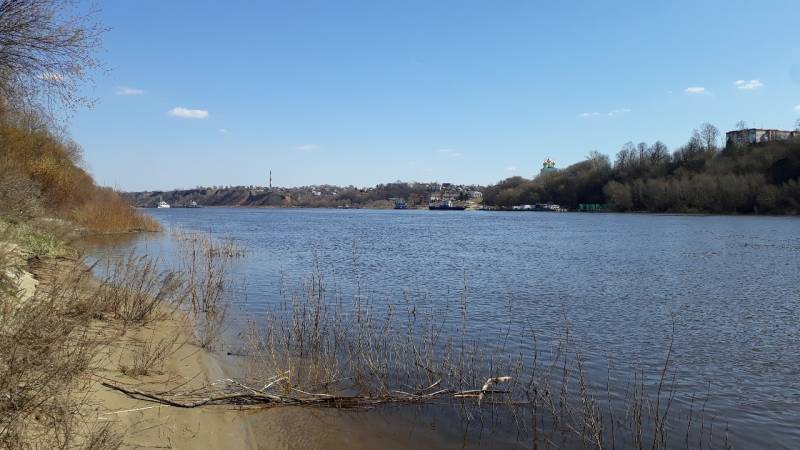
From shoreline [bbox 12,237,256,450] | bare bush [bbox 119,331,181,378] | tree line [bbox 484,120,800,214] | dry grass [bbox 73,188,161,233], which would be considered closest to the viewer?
shoreline [bbox 12,237,256,450]

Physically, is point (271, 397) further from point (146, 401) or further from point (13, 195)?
point (13, 195)

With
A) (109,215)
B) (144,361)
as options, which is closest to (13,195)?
(144,361)

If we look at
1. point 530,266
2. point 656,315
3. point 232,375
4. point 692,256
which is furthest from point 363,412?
point 692,256

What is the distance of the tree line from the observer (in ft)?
365

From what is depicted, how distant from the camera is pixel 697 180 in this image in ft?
405

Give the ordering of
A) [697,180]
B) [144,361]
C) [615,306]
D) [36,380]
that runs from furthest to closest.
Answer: [697,180]
[615,306]
[144,361]
[36,380]

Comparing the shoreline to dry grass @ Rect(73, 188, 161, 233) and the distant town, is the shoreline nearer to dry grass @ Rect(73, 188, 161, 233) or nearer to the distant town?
dry grass @ Rect(73, 188, 161, 233)

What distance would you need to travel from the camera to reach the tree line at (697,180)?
365ft

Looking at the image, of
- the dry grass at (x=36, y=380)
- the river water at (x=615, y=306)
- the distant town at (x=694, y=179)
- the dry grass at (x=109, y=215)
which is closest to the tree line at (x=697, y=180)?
the distant town at (x=694, y=179)

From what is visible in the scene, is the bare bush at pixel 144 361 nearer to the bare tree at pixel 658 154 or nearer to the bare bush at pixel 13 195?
the bare bush at pixel 13 195

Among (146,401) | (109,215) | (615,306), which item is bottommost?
(615,306)

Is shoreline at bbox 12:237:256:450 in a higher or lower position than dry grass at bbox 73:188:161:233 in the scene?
lower

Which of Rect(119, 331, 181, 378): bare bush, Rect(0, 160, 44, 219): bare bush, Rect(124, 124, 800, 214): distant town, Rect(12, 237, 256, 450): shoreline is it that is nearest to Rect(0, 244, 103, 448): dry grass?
Rect(12, 237, 256, 450): shoreline

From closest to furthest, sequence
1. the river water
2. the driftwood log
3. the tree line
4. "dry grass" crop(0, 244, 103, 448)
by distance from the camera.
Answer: "dry grass" crop(0, 244, 103, 448) → the driftwood log → the river water → the tree line
